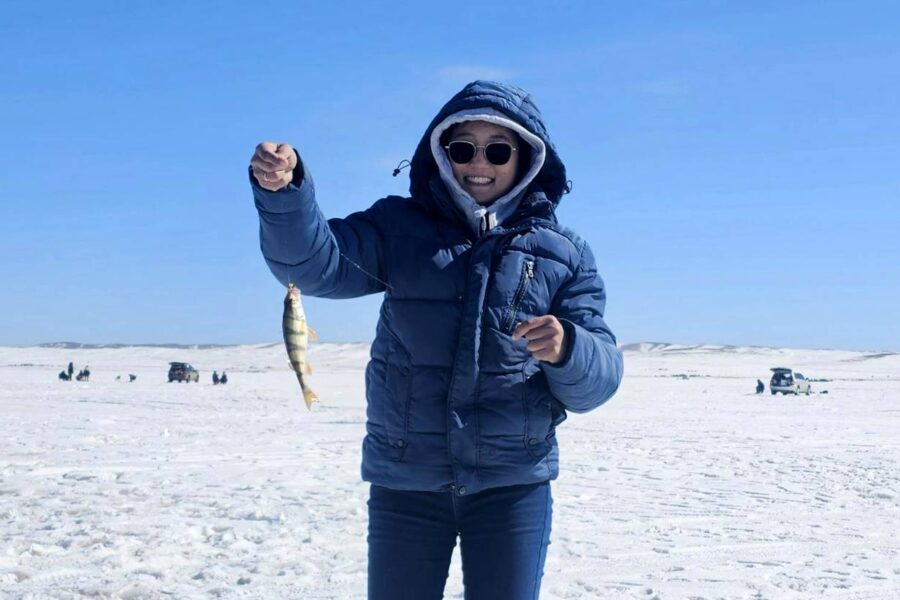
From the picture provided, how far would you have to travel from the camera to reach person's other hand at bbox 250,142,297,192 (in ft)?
7.53

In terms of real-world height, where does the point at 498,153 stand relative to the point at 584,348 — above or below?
above

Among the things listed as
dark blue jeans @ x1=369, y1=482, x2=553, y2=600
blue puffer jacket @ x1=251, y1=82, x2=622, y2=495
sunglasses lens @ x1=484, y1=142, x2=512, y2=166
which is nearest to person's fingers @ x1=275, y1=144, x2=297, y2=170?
blue puffer jacket @ x1=251, y1=82, x2=622, y2=495

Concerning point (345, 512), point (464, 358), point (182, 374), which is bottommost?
point (345, 512)

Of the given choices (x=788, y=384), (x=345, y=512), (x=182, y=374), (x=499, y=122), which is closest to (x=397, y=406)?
(x=499, y=122)

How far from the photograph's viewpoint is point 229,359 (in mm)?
86250

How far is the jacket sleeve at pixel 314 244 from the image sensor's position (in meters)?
2.41

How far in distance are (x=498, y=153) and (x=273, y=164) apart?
822mm

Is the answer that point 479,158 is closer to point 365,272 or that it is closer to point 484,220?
point 484,220

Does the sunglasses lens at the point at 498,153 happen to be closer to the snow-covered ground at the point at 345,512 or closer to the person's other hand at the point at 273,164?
the person's other hand at the point at 273,164

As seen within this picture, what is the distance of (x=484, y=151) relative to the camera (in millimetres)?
2820

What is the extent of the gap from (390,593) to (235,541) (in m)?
4.62

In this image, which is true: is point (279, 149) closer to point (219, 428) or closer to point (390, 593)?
point (390, 593)

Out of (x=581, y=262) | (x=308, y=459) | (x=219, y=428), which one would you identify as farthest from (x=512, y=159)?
(x=219, y=428)

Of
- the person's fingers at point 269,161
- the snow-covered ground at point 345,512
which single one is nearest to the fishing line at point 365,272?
the person's fingers at point 269,161
